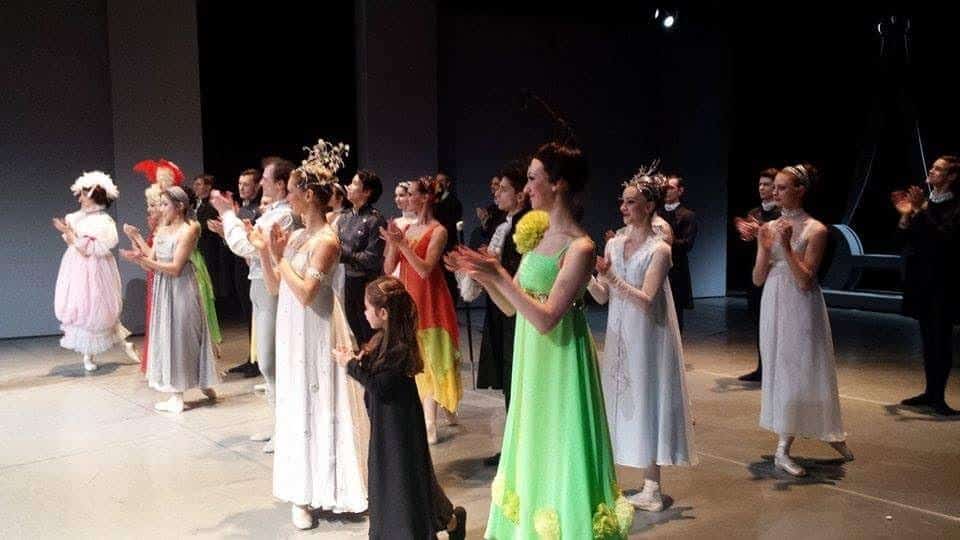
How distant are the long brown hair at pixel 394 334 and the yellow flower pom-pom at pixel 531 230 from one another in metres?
0.60

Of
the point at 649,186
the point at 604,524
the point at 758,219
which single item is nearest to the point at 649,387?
the point at 649,186

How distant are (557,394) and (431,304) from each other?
244 cm

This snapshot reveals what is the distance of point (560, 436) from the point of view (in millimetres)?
3047

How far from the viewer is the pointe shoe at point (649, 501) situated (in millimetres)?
4270

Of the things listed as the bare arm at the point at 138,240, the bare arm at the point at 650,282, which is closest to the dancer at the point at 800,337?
the bare arm at the point at 650,282

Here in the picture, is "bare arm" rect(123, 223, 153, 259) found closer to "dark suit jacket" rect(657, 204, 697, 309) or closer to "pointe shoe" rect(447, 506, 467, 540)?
"pointe shoe" rect(447, 506, 467, 540)

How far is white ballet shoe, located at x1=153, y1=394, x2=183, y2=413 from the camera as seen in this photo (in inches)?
247

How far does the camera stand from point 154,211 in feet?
21.5

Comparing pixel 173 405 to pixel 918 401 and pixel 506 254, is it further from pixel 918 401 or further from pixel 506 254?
pixel 918 401

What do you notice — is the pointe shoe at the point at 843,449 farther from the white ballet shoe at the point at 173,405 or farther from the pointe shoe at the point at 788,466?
the white ballet shoe at the point at 173,405

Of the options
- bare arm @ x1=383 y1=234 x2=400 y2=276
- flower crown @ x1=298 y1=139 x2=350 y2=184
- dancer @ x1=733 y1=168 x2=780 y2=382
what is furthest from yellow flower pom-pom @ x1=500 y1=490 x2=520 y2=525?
bare arm @ x1=383 y1=234 x2=400 y2=276

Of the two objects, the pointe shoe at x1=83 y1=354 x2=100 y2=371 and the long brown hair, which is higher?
the long brown hair

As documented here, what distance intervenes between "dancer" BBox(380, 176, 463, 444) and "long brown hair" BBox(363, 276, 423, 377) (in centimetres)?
186

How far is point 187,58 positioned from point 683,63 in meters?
6.62
